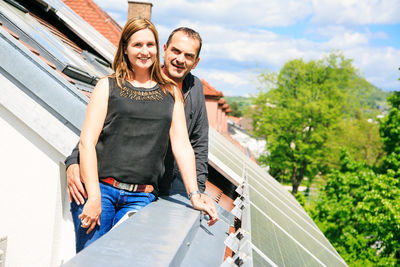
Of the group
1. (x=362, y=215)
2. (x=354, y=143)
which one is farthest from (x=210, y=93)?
(x=354, y=143)

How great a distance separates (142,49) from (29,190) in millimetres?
1316

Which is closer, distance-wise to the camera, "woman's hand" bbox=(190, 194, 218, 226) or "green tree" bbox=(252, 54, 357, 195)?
"woman's hand" bbox=(190, 194, 218, 226)

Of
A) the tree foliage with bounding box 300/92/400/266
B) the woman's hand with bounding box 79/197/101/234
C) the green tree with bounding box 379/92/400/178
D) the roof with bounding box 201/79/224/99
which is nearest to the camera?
the woman's hand with bounding box 79/197/101/234

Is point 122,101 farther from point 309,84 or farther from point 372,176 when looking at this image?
point 309,84

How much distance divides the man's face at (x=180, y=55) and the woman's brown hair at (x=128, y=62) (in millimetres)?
359

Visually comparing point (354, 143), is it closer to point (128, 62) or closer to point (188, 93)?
point (188, 93)

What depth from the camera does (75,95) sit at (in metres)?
2.64

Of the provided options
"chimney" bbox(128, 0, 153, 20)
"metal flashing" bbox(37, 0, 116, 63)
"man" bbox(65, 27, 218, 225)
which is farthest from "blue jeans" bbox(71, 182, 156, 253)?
"chimney" bbox(128, 0, 153, 20)

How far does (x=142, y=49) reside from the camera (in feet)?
6.99

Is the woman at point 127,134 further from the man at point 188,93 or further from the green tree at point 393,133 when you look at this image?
the green tree at point 393,133

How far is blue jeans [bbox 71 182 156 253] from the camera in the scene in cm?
197

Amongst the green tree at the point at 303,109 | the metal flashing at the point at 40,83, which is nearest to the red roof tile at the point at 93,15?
the metal flashing at the point at 40,83

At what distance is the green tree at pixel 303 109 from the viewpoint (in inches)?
1225

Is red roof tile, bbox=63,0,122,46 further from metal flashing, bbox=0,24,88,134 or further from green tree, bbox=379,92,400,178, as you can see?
green tree, bbox=379,92,400,178
